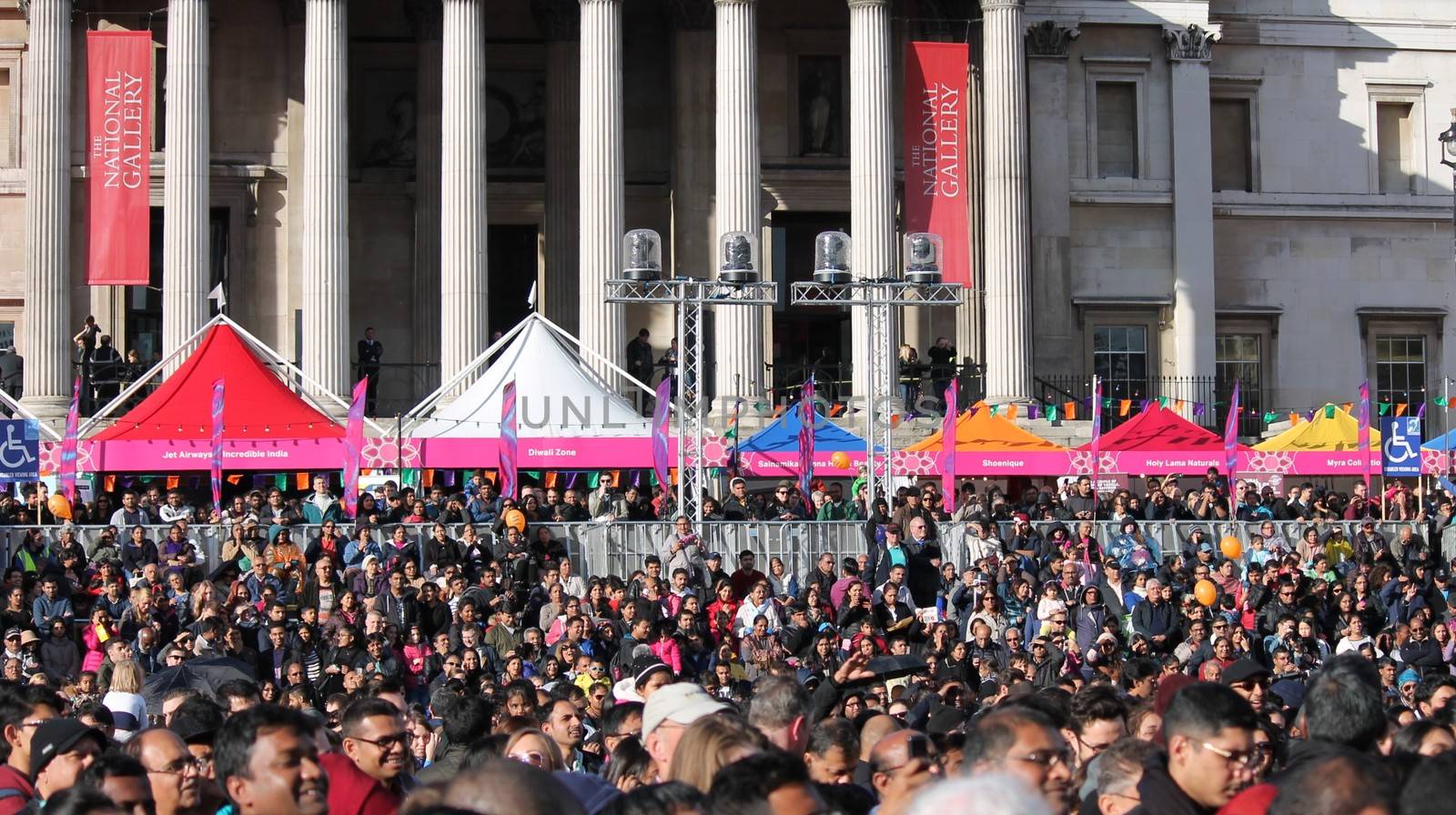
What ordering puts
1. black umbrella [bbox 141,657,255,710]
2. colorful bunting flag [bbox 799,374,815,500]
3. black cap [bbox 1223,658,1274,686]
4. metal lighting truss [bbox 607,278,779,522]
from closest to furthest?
black cap [bbox 1223,658,1274,686] < black umbrella [bbox 141,657,255,710] < metal lighting truss [bbox 607,278,779,522] < colorful bunting flag [bbox 799,374,815,500]

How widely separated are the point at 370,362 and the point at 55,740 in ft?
105

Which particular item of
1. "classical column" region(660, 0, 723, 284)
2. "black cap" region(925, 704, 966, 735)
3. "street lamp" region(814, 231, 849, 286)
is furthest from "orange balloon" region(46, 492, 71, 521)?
"black cap" region(925, 704, 966, 735)

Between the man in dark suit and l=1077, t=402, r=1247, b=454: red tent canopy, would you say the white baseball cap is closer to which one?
l=1077, t=402, r=1247, b=454: red tent canopy

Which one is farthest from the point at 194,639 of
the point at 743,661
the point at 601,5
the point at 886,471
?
the point at 601,5

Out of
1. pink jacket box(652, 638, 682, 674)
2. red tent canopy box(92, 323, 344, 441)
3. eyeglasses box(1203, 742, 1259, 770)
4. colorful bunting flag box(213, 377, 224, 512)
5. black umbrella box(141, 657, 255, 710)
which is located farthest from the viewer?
red tent canopy box(92, 323, 344, 441)

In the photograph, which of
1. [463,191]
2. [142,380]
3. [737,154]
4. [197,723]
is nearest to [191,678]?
[197,723]

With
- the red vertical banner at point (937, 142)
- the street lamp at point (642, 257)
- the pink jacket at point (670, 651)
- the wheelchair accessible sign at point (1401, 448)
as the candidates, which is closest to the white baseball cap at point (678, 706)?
the pink jacket at point (670, 651)

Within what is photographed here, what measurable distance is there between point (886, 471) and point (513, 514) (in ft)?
19.5

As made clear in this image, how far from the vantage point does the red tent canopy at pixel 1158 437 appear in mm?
37531

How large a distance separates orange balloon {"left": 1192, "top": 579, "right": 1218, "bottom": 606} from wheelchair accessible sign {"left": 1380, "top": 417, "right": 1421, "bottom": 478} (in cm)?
1007

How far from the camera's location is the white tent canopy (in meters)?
35.9

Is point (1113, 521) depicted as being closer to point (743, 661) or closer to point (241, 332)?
point (743, 661)

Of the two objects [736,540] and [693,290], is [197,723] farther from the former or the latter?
[693,290]

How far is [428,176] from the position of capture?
46250 millimetres
